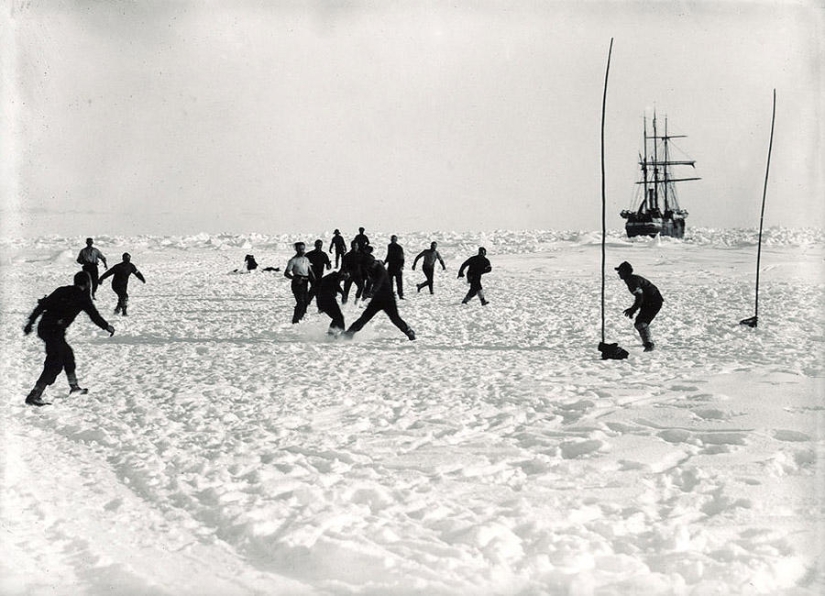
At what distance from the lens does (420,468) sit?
5.81 m

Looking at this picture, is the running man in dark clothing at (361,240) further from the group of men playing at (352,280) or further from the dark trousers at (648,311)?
the dark trousers at (648,311)

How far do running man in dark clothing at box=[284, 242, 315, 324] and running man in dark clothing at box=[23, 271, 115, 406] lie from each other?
5.28 meters

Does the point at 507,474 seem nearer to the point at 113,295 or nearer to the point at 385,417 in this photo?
the point at 385,417

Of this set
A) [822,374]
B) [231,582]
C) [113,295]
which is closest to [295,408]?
[231,582]

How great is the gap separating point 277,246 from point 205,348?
50.4 meters

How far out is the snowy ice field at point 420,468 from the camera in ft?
13.5

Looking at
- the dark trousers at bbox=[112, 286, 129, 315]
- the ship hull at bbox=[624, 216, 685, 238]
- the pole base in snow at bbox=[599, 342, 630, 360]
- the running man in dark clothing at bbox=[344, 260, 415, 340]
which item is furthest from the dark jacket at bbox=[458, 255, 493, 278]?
the ship hull at bbox=[624, 216, 685, 238]

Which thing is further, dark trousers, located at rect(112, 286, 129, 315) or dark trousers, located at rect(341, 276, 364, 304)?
dark trousers, located at rect(112, 286, 129, 315)

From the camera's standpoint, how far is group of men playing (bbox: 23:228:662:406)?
8188 millimetres

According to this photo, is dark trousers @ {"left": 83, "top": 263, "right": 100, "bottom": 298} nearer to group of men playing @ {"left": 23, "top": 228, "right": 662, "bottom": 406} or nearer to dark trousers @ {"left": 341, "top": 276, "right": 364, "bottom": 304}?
group of men playing @ {"left": 23, "top": 228, "right": 662, "bottom": 406}

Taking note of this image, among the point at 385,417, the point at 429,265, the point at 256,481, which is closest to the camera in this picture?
the point at 256,481

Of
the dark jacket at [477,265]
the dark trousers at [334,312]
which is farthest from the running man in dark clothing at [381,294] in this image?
the dark jacket at [477,265]

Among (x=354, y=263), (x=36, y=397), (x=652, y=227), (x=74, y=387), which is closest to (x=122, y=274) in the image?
(x=354, y=263)

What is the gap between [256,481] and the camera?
554 cm
